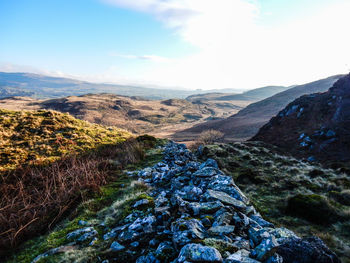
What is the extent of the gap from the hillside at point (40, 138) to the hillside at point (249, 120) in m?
45.2

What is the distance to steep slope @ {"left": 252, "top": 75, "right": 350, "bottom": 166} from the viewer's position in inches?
950

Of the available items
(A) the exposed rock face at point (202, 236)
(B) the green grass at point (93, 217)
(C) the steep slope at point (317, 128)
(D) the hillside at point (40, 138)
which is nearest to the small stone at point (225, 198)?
(A) the exposed rock face at point (202, 236)

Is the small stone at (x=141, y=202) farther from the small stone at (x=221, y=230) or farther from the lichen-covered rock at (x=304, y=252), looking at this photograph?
the lichen-covered rock at (x=304, y=252)

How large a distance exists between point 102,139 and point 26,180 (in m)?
8.84

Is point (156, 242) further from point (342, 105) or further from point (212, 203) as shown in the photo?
point (342, 105)

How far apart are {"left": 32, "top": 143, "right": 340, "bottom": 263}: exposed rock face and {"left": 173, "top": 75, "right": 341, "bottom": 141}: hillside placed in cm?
5117

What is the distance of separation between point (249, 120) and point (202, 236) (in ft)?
281

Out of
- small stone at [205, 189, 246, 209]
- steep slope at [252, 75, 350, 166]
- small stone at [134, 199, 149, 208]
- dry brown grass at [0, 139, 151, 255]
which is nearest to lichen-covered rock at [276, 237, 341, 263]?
small stone at [205, 189, 246, 209]

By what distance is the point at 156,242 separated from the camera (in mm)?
3996

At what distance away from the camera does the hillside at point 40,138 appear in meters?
11.4

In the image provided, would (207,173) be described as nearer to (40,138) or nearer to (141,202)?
(141,202)

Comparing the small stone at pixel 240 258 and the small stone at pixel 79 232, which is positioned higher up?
the small stone at pixel 240 258

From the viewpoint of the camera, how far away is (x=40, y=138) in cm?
1409

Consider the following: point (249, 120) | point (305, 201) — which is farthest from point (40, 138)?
point (249, 120)
